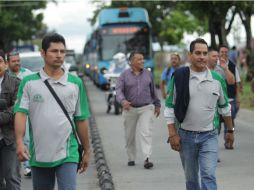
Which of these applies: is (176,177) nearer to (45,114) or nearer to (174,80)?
(174,80)

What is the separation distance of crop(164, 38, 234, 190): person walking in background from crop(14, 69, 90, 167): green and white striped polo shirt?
4.83 feet

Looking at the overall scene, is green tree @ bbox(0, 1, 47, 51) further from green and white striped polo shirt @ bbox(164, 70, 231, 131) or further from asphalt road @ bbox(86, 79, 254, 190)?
green and white striped polo shirt @ bbox(164, 70, 231, 131)

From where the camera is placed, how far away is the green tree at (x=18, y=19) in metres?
51.5

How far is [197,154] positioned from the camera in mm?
6898

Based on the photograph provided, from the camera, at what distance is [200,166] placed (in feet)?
22.2

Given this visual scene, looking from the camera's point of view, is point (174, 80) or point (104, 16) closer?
point (174, 80)

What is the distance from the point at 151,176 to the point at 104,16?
984 inches

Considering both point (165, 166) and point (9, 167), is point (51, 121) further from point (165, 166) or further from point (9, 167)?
point (165, 166)

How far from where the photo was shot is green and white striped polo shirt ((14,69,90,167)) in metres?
5.56

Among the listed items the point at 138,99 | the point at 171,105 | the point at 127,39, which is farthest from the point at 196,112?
the point at 127,39

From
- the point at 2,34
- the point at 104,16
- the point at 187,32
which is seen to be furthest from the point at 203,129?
the point at 187,32

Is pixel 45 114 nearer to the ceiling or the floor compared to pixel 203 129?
nearer to the ceiling

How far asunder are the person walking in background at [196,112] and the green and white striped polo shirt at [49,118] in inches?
58.0

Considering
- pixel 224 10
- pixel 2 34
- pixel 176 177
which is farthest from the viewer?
pixel 2 34
